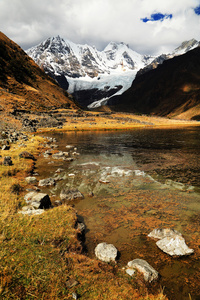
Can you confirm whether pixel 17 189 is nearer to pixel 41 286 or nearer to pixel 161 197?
pixel 41 286

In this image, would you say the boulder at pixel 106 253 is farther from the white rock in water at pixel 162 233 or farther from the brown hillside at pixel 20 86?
the brown hillside at pixel 20 86

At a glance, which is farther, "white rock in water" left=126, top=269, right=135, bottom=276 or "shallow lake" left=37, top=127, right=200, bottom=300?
"shallow lake" left=37, top=127, right=200, bottom=300

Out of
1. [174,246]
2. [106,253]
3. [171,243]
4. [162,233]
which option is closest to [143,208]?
[162,233]

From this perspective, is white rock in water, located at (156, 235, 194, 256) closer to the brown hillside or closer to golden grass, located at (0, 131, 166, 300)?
golden grass, located at (0, 131, 166, 300)

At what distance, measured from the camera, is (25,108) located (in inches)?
3275

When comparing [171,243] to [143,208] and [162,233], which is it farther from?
[143,208]

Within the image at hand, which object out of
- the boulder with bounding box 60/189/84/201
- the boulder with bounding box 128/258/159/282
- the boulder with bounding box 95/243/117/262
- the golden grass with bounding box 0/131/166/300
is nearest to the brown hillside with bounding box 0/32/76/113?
the boulder with bounding box 60/189/84/201

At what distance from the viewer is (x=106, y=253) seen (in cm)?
640

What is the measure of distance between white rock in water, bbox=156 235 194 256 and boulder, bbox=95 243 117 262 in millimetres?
2088

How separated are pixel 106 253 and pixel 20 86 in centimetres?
11468

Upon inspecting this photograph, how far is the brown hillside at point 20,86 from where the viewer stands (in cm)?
8181

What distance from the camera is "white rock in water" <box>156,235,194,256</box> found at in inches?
262

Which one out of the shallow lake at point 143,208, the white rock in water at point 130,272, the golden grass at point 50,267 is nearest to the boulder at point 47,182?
the shallow lake at point 143,208

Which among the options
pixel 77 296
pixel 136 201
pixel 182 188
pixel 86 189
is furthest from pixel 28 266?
pixel 182 188
